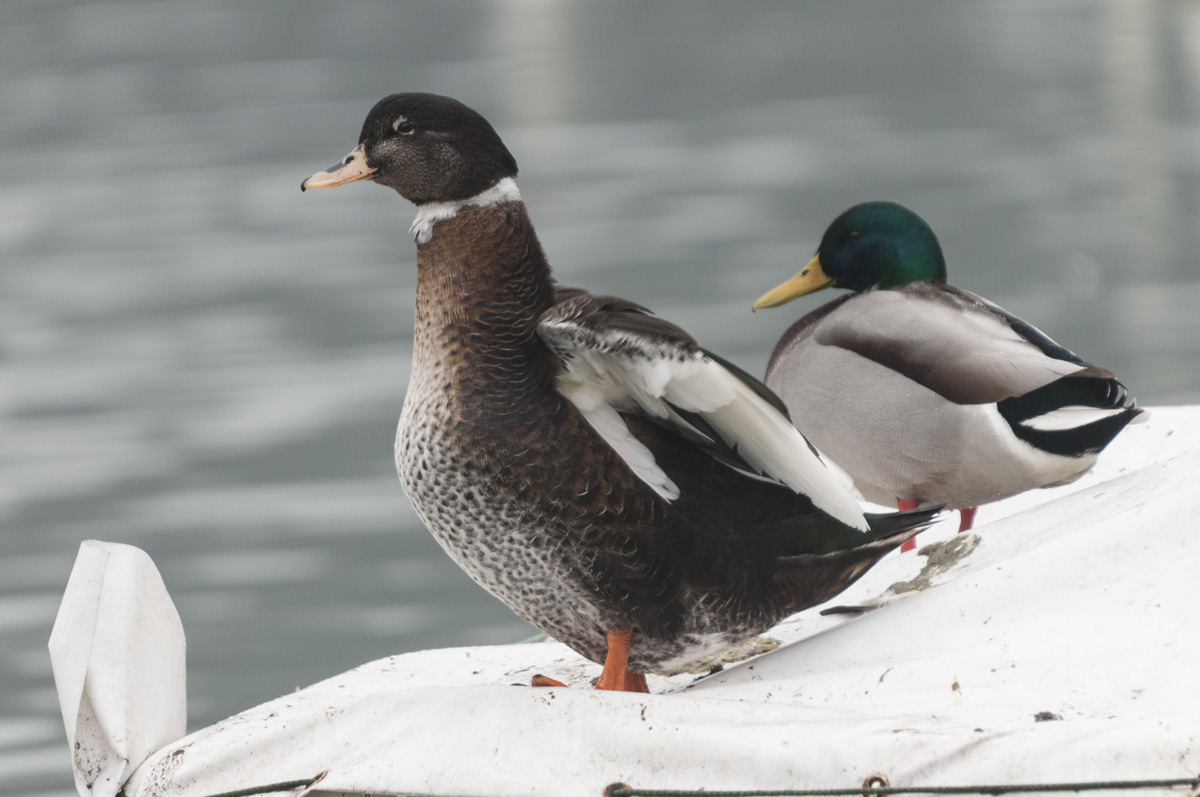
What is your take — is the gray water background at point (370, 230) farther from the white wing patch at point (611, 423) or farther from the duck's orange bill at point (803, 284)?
the white wing patch at point (611, 423)

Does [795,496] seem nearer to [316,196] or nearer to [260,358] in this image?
[260,358]

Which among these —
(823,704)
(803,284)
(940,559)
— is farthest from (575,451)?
(803,284)

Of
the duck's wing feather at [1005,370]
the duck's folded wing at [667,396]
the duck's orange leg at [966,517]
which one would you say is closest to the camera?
the duck's folded wing at [667,396]

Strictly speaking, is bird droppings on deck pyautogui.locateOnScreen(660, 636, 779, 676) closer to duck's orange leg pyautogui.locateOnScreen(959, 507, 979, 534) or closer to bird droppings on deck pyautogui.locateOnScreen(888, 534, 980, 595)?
bird droppings on deck pyautogui.locateOnScreen(888, 534, 980, 595)

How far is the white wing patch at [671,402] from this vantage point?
1907mm

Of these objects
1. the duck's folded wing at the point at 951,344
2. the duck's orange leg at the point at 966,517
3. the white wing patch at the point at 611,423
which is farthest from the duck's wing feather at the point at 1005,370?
the white wing patch at the point at 611,423

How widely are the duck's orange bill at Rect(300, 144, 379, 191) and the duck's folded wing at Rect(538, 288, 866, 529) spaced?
1.16 feet

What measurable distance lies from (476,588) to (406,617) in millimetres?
341

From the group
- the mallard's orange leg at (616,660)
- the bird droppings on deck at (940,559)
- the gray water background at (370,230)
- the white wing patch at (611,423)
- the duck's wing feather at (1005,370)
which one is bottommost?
the gray water background at (370,230)

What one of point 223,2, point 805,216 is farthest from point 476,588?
point 223,2

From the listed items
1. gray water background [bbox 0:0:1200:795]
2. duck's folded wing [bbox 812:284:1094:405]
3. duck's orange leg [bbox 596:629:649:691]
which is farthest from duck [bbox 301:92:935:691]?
gray water background [bbox 0:0:1200:795]

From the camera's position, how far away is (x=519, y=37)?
17.1 metres

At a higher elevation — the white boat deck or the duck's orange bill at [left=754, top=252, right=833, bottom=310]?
the duck's orange bill at [left=754, top=252, right=833, bottom=310]

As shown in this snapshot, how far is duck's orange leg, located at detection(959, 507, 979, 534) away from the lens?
2.93 m
